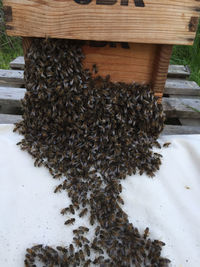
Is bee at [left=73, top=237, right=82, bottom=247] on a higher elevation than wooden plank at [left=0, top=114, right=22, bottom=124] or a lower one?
lower

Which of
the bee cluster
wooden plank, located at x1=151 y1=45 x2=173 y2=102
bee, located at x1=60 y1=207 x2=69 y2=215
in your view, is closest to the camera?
bee, located at x1=60 y1=207 x2=69 y2=215

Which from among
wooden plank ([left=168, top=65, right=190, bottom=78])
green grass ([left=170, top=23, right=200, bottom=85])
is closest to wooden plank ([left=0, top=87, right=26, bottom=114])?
wooden plank ([left=168, top=65, right=190, bottom=78])

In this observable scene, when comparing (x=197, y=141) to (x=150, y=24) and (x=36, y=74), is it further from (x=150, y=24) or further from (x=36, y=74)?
(x=36, y=74)

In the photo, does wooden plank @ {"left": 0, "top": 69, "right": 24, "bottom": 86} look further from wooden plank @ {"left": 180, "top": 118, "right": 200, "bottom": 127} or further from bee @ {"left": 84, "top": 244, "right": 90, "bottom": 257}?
bee @ {"left": 84, "top": 244, "right": 90, "bottom": 257}

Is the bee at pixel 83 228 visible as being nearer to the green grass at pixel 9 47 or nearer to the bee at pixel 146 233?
the bee at pixel 146 233

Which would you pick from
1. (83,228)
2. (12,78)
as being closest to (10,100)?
(12,78)

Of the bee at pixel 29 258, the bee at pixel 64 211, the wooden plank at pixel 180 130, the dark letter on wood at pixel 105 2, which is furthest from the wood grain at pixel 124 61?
the bee at pixel 29 258
